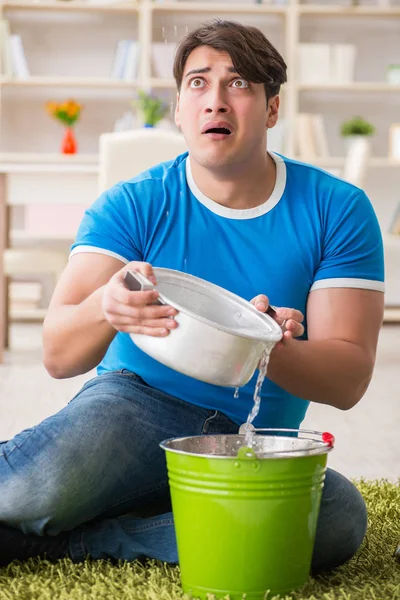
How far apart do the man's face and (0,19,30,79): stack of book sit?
4.09 meters

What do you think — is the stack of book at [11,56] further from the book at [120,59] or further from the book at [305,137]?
the book at [305,137]

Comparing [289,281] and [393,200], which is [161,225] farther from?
[393,200]

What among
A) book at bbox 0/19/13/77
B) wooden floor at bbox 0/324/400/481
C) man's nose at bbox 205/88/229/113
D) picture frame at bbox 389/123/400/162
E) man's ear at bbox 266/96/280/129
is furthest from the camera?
picture frame at bbox 389/123/400/162

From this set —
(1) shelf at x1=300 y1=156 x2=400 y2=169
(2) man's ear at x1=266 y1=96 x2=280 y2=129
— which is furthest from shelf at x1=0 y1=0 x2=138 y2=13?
(2) man's ear at x1=266 y1=96 x2=280 y2=129

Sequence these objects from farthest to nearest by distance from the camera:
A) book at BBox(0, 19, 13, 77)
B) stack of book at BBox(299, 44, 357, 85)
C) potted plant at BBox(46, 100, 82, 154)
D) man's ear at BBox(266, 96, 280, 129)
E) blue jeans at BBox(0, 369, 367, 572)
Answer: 1. stack of book at BBox(299, 44, 357, 85)
2. book at BBox(0, 19, 13, 77)
3. potted plant at BBox(46, 100, 82, 154)
4. man's ear at BBox(266, 96, 280, 129)
5. blue jeans at BBox(0, 369, 367, 572)

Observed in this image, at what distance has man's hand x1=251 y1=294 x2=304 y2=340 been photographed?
122 centimetres

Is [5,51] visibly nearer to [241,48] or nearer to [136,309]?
[241,48]

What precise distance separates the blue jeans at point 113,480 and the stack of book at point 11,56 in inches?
168

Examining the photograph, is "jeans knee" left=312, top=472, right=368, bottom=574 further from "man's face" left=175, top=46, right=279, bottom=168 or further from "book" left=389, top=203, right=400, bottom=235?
"book" left=389, top=203, right=400, bottom=235

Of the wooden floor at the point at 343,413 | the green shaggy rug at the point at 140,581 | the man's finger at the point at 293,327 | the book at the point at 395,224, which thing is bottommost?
the wooden floor at the point at 343,413

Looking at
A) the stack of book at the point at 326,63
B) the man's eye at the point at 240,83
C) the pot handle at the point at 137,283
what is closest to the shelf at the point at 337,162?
the stack of book at the point at 326,63

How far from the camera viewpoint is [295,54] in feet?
17.6

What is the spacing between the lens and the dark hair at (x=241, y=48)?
56.9 inches

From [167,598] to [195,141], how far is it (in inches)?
25.8
